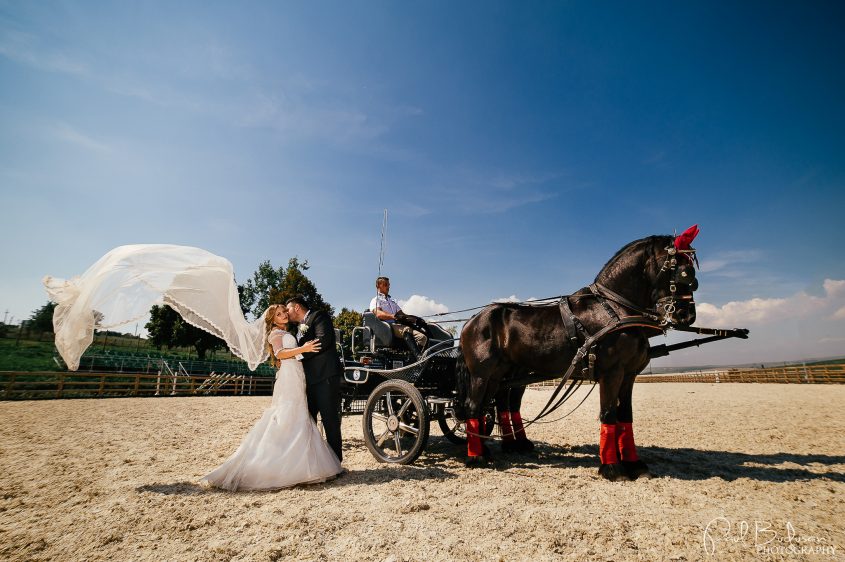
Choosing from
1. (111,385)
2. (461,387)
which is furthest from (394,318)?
(111,385)

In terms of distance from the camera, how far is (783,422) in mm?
8234

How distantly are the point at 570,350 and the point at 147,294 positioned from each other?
16.0 feet

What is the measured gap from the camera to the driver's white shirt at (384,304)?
609cm

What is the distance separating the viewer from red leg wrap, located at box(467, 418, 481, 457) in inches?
196

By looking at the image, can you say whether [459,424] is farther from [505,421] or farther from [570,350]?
[570,350]

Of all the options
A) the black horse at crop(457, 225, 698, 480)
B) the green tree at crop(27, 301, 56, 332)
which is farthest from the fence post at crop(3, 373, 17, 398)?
the green tree at crop(27, 301, 56, 332)

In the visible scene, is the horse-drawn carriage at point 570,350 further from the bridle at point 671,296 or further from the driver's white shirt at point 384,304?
the driver's white shirt at point 384,304

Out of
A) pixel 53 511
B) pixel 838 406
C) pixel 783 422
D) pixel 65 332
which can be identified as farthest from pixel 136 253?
pixel 838 406

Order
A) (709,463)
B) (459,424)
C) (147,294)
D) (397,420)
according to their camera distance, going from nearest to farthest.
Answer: (147,294)
(709,463)
(397,420)
(459,424)

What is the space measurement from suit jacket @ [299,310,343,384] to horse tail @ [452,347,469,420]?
1.82 metres

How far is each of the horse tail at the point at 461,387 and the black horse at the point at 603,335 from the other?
0.6 inches

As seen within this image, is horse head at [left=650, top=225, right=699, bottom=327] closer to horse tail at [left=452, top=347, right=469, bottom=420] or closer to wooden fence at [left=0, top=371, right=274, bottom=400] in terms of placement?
horse tail at [left=452, top=347, right=469, bottom=420]

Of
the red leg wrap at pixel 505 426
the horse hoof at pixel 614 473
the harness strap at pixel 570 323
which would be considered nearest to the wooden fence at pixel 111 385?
the red leg wrap at pixel 505 426

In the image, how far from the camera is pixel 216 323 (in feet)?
13.9
